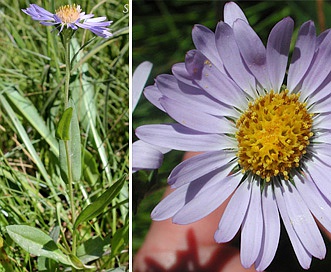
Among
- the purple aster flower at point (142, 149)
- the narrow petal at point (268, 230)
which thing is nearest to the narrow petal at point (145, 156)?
the purple aster flower at point (142, 149)

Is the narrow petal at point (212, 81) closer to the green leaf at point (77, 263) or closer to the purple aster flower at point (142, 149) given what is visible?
the purple aster flower at point (142, 149)

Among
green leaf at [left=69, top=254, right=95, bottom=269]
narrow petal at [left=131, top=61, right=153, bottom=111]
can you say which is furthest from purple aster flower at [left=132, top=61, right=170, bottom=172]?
green leaf at [left=69, top=254, right=95, bottom=269]

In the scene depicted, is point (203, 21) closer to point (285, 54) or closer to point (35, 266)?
point (285, 54)

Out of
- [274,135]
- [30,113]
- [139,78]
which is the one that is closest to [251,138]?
[274,135]

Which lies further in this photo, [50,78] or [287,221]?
[50,78]

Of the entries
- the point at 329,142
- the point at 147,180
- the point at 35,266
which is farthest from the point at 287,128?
the point at 35,266

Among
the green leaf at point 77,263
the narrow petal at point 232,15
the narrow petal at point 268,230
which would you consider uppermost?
the narrow petal at point 232,15

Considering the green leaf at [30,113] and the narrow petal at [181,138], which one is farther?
the green leaf at [30,113]

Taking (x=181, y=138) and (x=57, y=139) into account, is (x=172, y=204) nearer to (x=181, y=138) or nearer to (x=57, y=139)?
(x=181, y=138)
